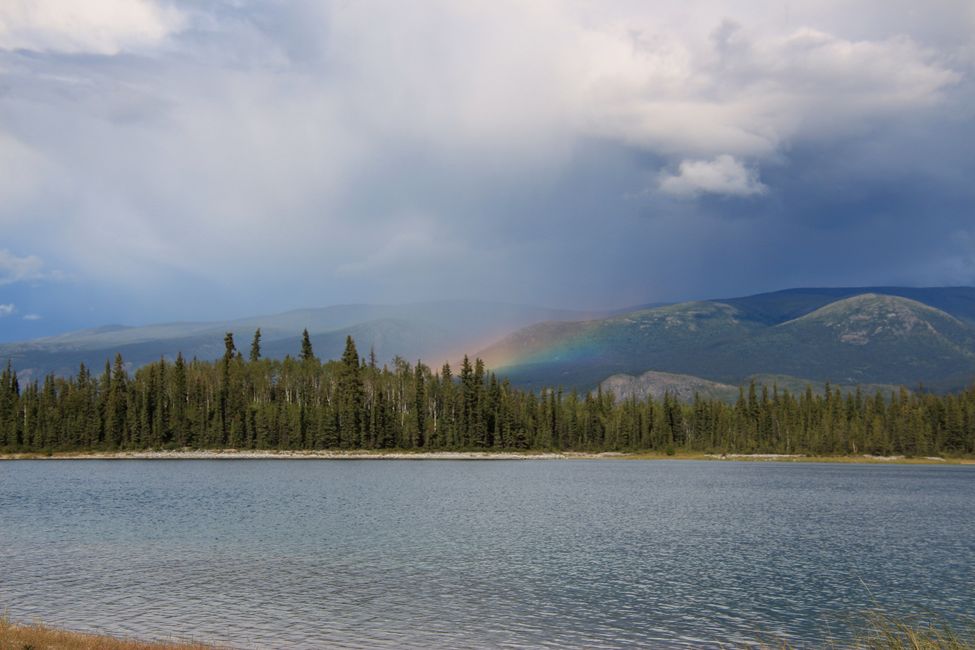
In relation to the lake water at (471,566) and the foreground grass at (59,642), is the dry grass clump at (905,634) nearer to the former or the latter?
the lake water at (471,566)

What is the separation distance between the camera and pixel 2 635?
83.4ft

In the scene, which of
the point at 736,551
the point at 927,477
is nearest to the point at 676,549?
the point at 736,551

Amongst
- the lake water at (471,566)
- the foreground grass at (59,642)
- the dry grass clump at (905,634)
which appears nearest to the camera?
the foreground grass at (59,642)

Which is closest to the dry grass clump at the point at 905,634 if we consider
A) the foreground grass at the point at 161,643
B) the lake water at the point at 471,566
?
the foreground grass at the point at 161,643

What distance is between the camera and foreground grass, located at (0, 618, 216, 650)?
953 inches

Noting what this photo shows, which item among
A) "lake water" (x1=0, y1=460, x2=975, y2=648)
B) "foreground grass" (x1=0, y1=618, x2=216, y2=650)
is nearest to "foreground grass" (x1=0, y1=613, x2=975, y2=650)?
"foreground grass" (x1=0, y1=618, x2=216, y2=650)

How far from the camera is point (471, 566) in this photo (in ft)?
158

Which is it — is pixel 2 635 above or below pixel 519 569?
above

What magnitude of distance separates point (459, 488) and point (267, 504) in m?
33.6

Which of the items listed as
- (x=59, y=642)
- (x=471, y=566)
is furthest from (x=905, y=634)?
(x=59, y=642)

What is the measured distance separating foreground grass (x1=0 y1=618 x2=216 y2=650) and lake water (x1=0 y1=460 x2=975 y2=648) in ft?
10.4

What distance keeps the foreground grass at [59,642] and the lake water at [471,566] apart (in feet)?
10.4

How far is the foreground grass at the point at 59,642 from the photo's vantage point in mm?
24203

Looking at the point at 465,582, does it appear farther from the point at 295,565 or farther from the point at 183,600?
the point at 183,600
